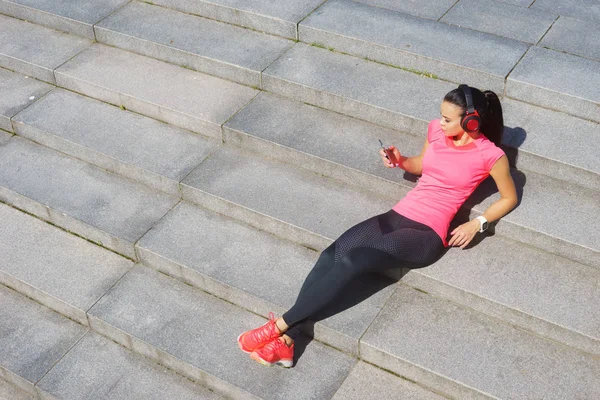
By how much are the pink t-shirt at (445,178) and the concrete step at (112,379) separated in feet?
6.19

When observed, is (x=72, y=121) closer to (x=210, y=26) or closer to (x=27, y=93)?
(x=27, y=93)

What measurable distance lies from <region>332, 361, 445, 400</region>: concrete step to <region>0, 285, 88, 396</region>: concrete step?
210 cm

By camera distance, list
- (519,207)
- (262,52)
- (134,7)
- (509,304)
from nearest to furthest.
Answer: (509,304), (519,207), (262,52), (134,7)

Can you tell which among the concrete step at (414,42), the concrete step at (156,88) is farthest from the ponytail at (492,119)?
the concrete step at (156,88)

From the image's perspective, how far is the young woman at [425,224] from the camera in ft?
16.3

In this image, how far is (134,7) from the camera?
25.1 feet

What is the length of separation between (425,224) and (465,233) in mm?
276

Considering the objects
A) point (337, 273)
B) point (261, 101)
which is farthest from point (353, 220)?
point (261, 101)

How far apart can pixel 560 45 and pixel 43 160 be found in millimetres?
4586

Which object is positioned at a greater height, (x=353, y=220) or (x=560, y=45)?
(x=560, y=45)

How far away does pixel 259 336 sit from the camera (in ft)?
16.7

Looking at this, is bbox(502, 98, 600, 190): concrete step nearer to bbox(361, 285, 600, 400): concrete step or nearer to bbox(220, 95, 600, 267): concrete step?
bbox(220, 95, 600, 267): concrete step

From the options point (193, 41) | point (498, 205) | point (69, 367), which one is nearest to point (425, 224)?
point (498, 205)

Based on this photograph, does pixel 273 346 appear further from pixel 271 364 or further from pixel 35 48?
pixel 35 48
